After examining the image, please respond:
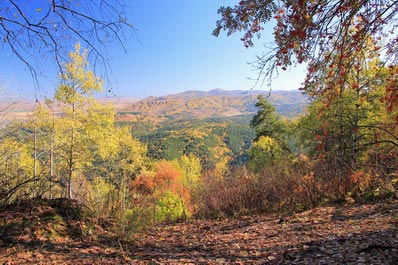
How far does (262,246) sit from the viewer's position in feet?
12.6

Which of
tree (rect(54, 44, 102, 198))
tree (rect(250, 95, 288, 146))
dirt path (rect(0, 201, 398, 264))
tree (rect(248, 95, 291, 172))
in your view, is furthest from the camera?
tree (rect(250, 95, 288, 146))

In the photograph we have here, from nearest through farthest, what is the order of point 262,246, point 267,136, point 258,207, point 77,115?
point 262,246 → point 258,207 → point 77,115 → point 267,136

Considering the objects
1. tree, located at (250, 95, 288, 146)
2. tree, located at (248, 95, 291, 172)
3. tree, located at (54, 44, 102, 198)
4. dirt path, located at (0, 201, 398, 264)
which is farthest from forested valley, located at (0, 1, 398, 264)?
tree, located at (250, 95, 288, 146)

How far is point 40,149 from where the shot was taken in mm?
13648

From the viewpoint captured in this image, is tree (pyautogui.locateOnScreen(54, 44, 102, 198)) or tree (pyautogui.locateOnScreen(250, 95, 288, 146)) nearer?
tree (pyautogui.locateOnScreen(54, 44, 102, 198))

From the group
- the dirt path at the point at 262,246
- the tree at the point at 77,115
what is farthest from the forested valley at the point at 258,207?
the tree at the point at 77,115

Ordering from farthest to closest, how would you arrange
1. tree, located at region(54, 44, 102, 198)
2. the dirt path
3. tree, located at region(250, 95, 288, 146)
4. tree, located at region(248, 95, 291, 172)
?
tree, located at region(250, 95, 288, 146) < tree, located at region(248, 95, 291, 172) < tree, located at region(54, 44, 102, 198) < the dirt path

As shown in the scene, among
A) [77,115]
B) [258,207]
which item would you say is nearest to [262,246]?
[258,207]

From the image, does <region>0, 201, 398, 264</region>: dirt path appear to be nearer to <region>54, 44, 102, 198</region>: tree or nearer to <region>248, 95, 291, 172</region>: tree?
<region>54, 44, 102, 198</region>: tree

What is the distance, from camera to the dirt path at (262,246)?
3.14m

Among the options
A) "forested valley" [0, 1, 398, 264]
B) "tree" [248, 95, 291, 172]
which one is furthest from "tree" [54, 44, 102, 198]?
"tree" [248, 95, 291, 172]

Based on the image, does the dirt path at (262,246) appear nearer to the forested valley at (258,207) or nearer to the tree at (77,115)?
the forested valley at (258,207)

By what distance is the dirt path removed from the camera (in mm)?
3137

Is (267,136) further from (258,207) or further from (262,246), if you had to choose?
(262,246)
